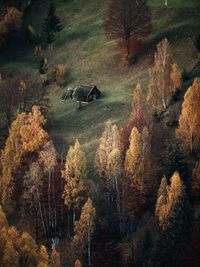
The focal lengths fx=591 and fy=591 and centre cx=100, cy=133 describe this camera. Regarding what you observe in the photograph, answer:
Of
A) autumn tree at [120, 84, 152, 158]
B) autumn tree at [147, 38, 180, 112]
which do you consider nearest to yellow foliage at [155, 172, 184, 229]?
autumn tree at [120, 84, 152, 158]

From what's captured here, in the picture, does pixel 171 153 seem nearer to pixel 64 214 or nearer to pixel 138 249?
pixel 138 249

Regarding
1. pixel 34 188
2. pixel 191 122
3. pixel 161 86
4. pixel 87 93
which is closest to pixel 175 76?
pixel 161 86

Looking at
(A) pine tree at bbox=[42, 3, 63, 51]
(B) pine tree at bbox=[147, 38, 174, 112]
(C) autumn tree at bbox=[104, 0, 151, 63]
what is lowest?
(B) pine tree at bbox=[147, 38, 174, 112]

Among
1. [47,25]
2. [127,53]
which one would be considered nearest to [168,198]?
[127,53]

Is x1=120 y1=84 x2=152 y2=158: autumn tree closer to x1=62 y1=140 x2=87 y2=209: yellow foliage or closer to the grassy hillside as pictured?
the grassy hillside

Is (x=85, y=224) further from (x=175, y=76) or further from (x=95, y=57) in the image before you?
(x=95, y=57)

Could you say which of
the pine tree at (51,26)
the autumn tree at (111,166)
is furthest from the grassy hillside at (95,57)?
the autumn tree at (111,166)
